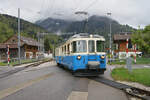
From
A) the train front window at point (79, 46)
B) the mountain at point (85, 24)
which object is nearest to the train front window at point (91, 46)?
the train front window at point (79, 46)

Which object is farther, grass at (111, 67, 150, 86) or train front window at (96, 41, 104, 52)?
train front window at (96, 41, 104, 52)

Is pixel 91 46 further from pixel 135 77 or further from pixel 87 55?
pixel 135 77

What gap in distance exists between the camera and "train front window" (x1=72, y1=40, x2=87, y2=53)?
10.7m

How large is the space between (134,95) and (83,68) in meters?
4.74

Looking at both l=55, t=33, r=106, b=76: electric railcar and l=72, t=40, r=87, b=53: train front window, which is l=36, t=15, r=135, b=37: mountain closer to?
l=55, t=33, r=106, b=76: electric railcar

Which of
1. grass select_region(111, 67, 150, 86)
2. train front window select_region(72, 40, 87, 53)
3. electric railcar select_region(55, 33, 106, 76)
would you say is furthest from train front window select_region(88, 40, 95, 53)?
grass select_region(111, 67, 150, 86)

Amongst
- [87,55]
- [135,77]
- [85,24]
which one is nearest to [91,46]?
[87,55]

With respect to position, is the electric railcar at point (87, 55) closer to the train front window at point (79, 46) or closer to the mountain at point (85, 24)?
the train front window at point (79, 46)

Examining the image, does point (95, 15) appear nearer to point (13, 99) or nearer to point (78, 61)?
point (78, 61)

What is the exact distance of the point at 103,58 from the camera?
10648 mm


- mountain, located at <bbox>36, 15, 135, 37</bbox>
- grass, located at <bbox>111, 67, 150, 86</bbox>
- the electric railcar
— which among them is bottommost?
grass, located at <bbox>111, 67, 150, 86</bbox>

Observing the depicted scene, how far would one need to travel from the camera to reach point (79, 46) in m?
10.8

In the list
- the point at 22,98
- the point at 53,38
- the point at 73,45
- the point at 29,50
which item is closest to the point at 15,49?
the point at 29,50

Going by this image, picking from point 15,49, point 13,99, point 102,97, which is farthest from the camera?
point 15,49
